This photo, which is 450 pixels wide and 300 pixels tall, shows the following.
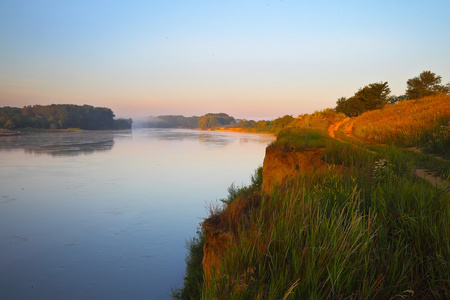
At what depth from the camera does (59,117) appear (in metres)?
141

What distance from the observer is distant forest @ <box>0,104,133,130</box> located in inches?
4259

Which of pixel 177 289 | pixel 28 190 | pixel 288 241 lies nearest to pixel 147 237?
pixel 177 289

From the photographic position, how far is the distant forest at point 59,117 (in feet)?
355

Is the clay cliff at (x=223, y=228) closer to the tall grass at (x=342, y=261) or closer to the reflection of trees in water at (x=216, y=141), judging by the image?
the tall grass at (x=342, y=261)

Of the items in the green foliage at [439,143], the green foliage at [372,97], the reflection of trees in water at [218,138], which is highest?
the green foliage at [372,97]

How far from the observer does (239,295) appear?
2.73 metres

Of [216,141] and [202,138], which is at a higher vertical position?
[202,138]

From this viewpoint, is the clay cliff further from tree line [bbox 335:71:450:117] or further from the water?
tree line [bbox 335:71:450:117]

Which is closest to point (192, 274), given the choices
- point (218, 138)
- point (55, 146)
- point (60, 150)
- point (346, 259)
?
point (346, 259)

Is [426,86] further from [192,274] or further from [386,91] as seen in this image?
[192,274]

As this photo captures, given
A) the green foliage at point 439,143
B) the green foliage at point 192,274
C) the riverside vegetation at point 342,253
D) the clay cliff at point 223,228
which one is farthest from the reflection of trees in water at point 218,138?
the riverside vegetation at point 342,253

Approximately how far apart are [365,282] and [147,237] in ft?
39.4

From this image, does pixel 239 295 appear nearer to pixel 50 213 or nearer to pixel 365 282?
pixel 365 282

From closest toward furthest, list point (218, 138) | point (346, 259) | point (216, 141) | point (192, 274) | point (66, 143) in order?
point (346, 259) < point (192, 274) < point (66, 143) < point (216, 141) < point (218, 138)
